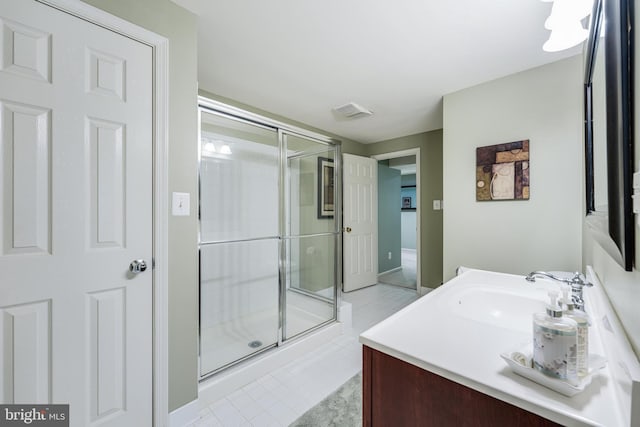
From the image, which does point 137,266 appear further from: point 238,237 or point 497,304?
point 497,304

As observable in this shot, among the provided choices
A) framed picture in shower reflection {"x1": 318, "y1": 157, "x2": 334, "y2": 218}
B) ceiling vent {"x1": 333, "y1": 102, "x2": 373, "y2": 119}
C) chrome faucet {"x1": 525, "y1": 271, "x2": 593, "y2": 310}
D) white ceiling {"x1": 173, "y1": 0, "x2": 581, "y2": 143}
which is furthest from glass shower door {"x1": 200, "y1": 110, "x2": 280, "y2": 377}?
chrome faucet {"x1": 525, "y1": 271, "x2": 593, "y2": 310}

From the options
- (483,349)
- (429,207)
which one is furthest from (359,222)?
(483,349)

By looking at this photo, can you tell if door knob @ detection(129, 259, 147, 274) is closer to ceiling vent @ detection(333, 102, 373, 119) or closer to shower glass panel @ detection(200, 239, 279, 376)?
shower glass panel @ detection(200, 239, 279, 376)

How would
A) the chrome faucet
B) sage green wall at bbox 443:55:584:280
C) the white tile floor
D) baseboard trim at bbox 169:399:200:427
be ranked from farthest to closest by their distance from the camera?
sage green wall at bbox 443:55:584:280 → the white tile floor → baseboard trim at bbox 169:399:200:427 → the chrome faucet

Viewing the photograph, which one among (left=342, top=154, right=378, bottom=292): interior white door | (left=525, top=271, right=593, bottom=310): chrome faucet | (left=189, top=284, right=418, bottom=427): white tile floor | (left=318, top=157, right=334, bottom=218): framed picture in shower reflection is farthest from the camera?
(left=342, top=154, right=378, bottom=292): interior white door

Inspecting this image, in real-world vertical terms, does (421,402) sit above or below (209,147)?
below

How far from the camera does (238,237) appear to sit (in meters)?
2.28

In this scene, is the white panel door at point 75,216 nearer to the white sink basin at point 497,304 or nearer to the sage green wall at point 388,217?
the white sink basin at point 497,304

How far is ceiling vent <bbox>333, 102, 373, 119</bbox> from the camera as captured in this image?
2907 mm

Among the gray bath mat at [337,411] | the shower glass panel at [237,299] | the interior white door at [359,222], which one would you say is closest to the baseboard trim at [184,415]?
the shower glass panel at [237,299]

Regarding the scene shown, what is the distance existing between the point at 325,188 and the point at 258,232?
954 mm

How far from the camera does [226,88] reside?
2.59 m

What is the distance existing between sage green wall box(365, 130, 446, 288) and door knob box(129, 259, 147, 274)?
349cm

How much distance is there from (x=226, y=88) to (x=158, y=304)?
213 cm
